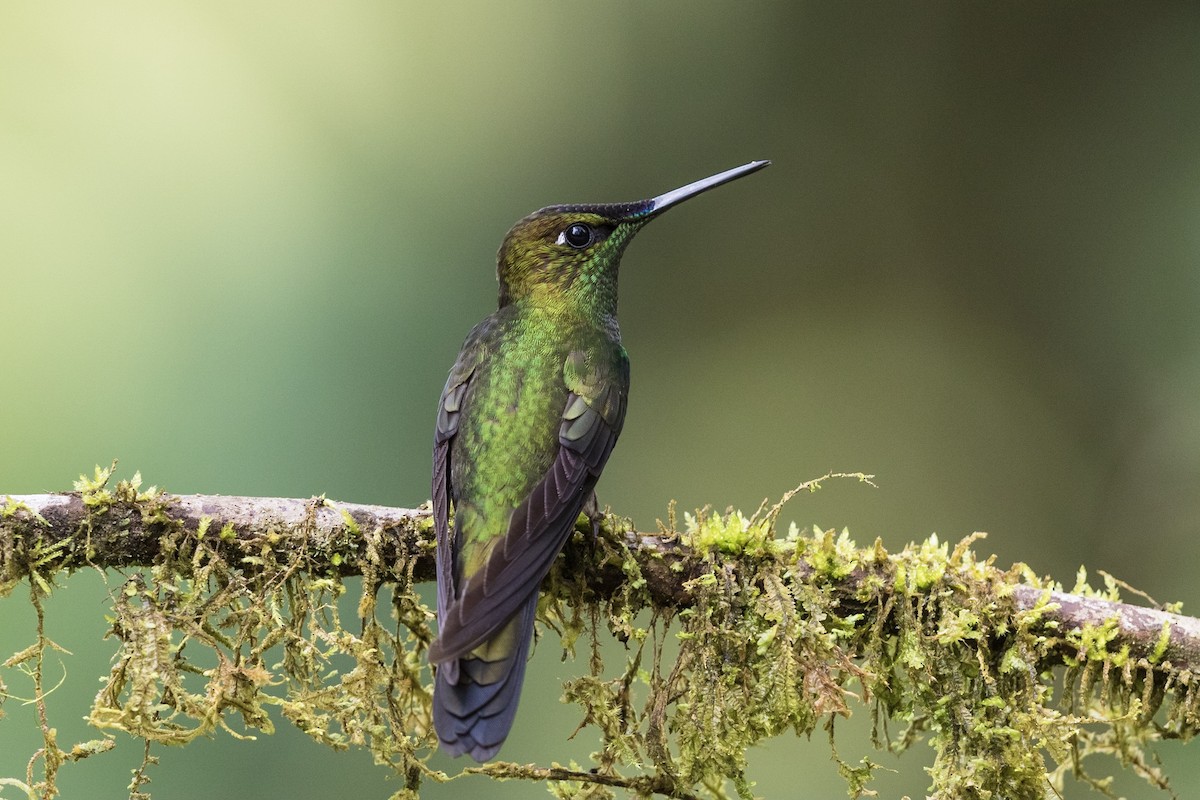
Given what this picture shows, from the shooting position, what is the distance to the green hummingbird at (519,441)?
2.71 metres

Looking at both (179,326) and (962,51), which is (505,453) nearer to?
(179,326)

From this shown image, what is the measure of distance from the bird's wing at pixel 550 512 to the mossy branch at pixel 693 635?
199 mm

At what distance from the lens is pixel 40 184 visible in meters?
6.30

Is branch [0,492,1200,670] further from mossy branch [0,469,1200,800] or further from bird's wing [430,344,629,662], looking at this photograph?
bird's wing [430,344,629,662]

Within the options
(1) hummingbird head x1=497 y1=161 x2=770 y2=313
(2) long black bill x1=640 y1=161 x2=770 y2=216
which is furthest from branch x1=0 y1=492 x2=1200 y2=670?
(2) long black bill x1=640 y1=161 x2=770 y2=216

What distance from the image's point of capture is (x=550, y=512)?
3045mm

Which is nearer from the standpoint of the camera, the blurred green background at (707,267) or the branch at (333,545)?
the branch at (333,545)

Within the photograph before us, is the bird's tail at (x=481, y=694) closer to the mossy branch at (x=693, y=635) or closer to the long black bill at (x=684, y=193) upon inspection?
the mossy branch at (x=693, y=635)

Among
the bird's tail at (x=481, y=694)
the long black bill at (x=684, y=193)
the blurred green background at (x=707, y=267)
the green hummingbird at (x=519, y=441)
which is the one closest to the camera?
the bird's tail at (x=481, y=694)

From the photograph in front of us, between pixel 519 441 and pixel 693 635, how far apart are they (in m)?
0.78

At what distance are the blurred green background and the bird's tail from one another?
2763mm

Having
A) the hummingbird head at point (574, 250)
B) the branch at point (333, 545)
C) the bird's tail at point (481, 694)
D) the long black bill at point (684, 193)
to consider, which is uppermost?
the long black bill at point (684, 193)

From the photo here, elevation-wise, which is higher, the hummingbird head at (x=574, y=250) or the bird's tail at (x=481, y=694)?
the hummingbird head at (x=574, y=250)

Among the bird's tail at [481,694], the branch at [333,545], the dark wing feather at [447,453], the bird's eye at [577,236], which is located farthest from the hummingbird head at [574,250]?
the bird's tail at [481,694]
